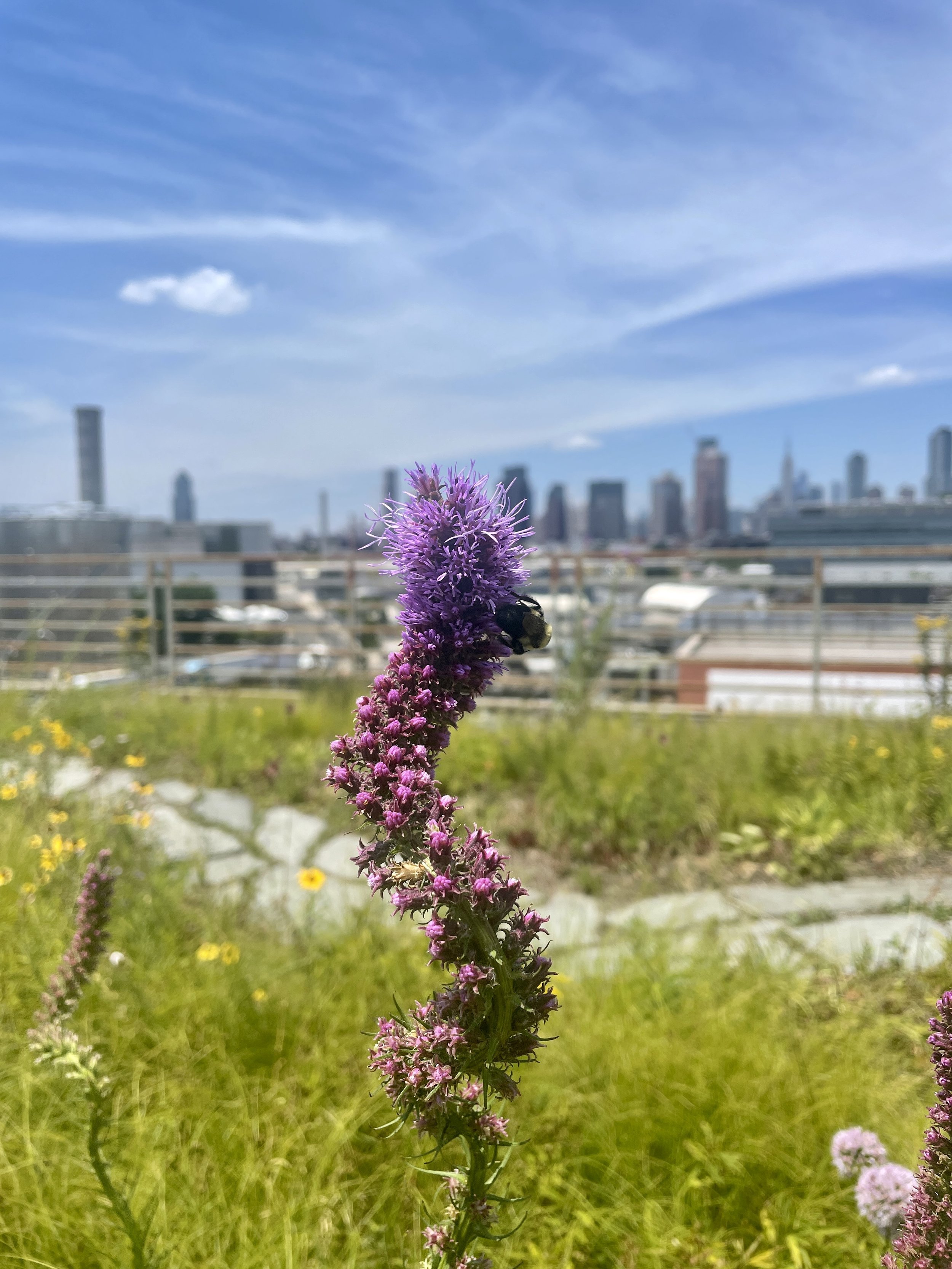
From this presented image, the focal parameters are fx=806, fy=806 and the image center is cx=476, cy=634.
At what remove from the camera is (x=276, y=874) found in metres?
4.13

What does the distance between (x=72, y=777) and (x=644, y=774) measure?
390 cm

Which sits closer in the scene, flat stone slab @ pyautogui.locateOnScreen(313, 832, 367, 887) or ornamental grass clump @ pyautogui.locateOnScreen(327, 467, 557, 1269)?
ornamental grass clump @ pyautogui.locateOnScreen(327, 467, 557, 1269)

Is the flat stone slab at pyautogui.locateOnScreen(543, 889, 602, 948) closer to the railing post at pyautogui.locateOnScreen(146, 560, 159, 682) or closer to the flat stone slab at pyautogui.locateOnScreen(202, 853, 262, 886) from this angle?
the flat stone slab at pyautogui.locateOnScreen(202, 853, 262, 886)

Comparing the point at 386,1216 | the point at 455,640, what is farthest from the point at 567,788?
the point at 455,640

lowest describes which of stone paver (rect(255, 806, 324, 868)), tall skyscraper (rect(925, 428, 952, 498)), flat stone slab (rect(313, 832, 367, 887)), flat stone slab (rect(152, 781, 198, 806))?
flat stone slab (rect(313, 832, 367, 887))

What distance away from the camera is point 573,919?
12.4ft

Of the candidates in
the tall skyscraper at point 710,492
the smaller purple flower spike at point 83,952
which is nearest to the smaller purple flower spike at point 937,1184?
the smaller purple flower spike at point 83,952

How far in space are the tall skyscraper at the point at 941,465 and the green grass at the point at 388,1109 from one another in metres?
6.86

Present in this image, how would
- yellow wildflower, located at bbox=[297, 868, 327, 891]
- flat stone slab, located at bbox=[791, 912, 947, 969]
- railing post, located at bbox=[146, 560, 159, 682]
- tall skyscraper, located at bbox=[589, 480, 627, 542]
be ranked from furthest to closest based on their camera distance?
tall skyscraper, located at bbox=[589, 480, 627, 542] < railing post, located at bbox=[146, 560, 159, 682] < yellow wildflower, located at bbox=[297, 868, 327, 891] < flat stone slab, located at bbox=[791, 912, 947, 969]

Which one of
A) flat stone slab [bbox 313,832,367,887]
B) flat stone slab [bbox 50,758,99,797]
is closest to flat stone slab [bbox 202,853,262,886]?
flat stone slab [bbox 313,832,367,887]

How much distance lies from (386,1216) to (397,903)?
1.37 m

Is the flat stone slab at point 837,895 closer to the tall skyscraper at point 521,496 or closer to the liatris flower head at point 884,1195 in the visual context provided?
the liatris flower head at point 884,1195

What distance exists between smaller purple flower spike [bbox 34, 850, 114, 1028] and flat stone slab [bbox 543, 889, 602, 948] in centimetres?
195

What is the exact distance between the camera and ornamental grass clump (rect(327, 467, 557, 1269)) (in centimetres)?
96
